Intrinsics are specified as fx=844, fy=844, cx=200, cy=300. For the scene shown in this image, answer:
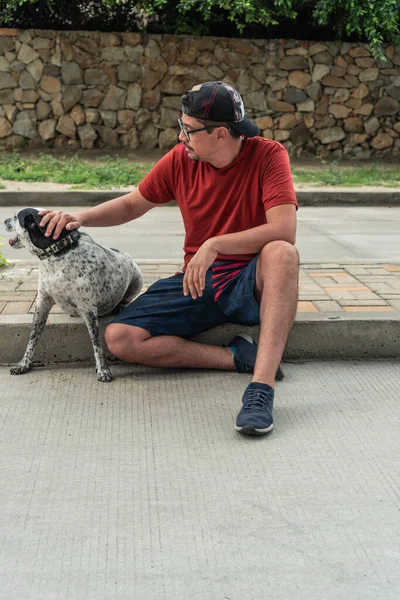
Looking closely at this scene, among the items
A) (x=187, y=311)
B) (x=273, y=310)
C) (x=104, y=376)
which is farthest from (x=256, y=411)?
(x=104, y=376)

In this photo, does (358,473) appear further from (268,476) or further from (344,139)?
(344,139)

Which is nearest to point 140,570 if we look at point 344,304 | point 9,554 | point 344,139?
point 9,554

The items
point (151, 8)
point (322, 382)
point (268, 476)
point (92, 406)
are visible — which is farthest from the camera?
point (151, 8)

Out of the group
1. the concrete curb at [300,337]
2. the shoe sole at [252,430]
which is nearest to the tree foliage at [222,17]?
the concrete curb at [300,337]

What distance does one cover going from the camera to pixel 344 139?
648 inches

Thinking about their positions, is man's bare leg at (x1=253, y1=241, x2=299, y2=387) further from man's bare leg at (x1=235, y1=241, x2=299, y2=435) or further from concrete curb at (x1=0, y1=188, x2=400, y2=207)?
concrete curb at (x1=0, y1=188, x2=400, y2=207)

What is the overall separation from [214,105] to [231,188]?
0.43 meters

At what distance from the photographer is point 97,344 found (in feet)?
14.0

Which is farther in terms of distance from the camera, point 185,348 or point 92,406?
point 185,348

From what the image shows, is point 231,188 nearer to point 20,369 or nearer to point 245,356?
point 245,356

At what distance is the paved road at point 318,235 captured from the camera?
776cm

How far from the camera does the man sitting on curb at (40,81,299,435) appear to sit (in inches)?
154

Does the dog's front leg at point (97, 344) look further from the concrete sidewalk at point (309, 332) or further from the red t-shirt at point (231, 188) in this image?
the red t-shirt at point (231, 188)

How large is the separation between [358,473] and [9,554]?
4.33ft
